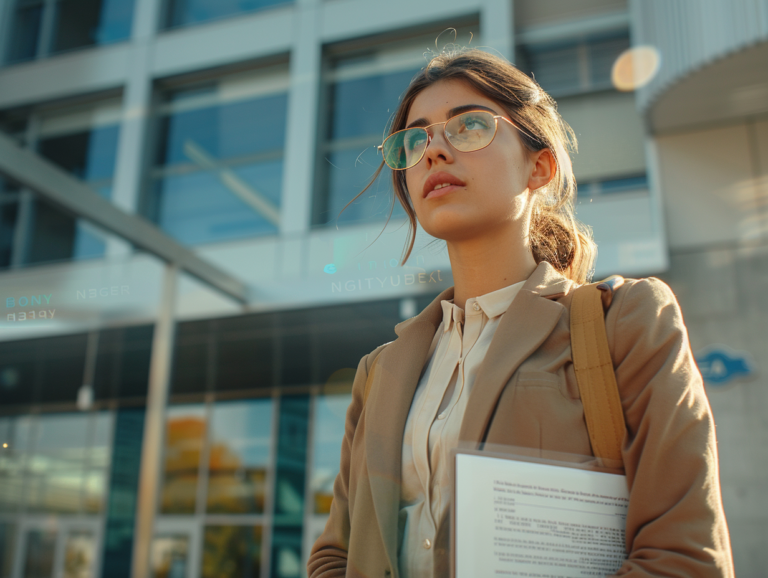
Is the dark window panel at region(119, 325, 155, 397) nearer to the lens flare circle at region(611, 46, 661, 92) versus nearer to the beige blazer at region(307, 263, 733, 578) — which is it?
the lens flare circle at region(611, 46, 661, 92)

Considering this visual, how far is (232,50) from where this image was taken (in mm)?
8609

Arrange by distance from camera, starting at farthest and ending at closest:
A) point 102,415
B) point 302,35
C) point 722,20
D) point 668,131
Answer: point 102,415, point 302,35, point 668,131, point 722,20

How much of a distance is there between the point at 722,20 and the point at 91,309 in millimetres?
5480

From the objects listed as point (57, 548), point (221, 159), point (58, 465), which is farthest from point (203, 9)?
point (57, 548)

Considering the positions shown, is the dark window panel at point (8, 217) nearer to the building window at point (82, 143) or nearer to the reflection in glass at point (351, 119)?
the building window at point (82, 143)

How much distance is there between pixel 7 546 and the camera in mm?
11305

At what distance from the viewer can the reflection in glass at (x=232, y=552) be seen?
983 cm

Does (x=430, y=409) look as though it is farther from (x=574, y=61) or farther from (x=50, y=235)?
(x=50, y=235)

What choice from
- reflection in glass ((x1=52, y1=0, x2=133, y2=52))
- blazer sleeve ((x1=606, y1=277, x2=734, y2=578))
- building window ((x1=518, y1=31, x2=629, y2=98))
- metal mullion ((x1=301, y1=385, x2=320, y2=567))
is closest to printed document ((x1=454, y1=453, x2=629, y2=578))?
blazer sleeve ((x1=606, y1=277, x2=734, y2=578))

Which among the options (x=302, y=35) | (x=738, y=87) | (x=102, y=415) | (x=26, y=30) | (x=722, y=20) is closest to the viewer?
(x=722, y=20)

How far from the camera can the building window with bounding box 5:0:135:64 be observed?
9445 mm

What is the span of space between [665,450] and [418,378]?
57 centimetres

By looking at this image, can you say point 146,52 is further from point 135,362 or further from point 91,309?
point 91,309

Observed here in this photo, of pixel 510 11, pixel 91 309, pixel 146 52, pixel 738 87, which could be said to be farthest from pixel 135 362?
pixel 738 87
